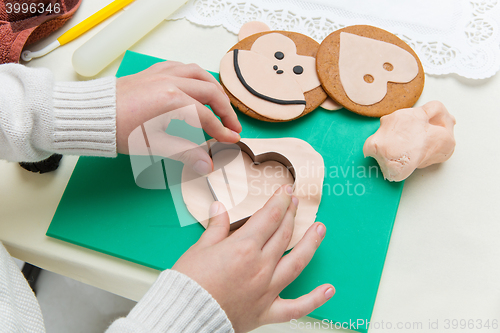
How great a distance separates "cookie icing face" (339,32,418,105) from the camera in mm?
640

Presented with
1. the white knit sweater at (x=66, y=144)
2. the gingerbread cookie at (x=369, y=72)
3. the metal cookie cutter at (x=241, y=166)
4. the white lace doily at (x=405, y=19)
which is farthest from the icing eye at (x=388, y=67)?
the white knit sweater at (x=66, y=144)

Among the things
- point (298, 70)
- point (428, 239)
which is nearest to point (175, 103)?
point (298, 70)

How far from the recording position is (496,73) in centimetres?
71

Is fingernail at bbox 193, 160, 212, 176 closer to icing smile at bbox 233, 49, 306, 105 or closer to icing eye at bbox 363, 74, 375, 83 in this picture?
icing smile at bbox 233, 49, 306, 105

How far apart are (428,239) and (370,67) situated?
1.12 feet

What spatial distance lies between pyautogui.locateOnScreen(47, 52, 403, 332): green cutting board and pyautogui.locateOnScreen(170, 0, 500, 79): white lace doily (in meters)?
0.24

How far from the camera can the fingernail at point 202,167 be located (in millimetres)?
558

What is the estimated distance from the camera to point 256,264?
0.48 meters

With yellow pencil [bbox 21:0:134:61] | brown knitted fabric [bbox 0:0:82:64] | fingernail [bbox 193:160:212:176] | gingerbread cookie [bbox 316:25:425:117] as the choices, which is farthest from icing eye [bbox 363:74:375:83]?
brown knitted fabric [bbox 0:0:82:64]

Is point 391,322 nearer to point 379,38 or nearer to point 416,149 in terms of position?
point 416,149

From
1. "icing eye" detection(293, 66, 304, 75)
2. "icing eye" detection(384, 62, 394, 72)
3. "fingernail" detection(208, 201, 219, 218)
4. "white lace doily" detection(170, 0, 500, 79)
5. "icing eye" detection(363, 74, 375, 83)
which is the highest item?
"white lace doily" detection(170, 0, 500, 79)

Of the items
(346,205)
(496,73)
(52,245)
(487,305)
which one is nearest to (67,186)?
(52,245)

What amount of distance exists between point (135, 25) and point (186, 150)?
351mm

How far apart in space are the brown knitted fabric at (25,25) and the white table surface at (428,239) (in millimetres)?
229
